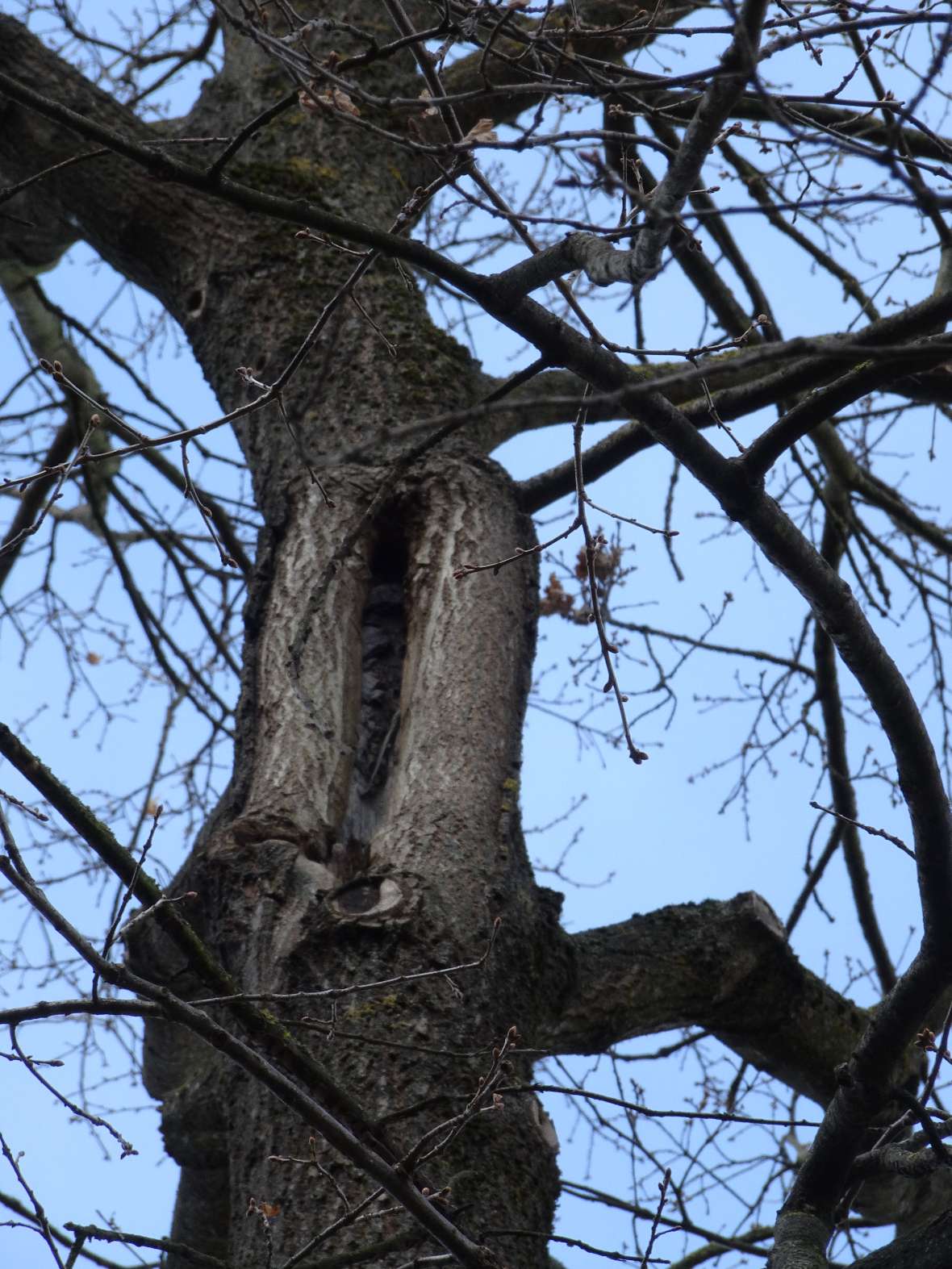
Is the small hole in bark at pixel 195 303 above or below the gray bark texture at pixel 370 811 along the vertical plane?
above

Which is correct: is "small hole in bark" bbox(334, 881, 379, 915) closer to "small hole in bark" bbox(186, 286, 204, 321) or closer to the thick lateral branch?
the thick lateral branch

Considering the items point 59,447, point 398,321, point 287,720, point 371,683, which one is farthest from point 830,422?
point 59,447

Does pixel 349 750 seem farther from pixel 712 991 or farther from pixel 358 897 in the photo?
pixel 712 991

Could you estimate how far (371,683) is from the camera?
105 inches

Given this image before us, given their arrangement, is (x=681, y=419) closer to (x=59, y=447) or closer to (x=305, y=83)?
(x=305, y=83)

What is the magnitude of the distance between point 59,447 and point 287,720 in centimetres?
207

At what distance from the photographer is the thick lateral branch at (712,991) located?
2.33 meters

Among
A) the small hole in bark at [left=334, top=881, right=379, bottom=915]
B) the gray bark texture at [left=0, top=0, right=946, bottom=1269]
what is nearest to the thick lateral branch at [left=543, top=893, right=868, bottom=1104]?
the gray bark texture at [left=0, top=0, right=946, bottom=1269]

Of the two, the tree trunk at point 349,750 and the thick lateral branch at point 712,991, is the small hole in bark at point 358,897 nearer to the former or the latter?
the tree trunk at point 349,750

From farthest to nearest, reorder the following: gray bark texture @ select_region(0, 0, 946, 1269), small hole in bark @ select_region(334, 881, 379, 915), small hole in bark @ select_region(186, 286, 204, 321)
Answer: small hole in bark @ select_region(186, 286, 204, 321)
small hole in bark @ select_region(334, 881, 379, 915)
gray bark texture @ select_region(0, 0, 946, 1269)

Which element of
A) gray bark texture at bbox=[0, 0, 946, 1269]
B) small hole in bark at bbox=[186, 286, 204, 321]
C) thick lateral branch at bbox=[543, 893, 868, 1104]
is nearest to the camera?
gray bark texture at bbox=[0, 0, 946, 1269]

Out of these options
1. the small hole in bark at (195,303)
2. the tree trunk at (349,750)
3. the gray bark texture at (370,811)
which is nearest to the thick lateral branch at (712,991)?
the gray bark texture at (370,811)

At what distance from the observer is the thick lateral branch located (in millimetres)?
2334

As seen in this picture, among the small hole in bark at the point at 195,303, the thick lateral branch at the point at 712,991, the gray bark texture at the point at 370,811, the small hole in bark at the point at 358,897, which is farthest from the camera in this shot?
the small hole in bark at the point at 195,303
